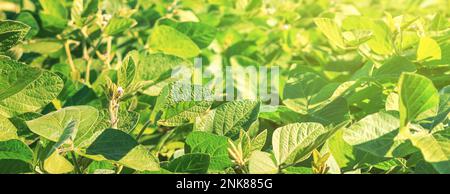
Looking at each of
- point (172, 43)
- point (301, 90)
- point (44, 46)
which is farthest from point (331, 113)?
point (44, 46)

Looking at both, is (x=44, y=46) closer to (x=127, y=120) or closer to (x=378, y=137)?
(x=127, y=120)

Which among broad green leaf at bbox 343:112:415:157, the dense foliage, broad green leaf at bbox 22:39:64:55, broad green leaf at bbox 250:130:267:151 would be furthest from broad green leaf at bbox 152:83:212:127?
broad green leaf at bbox 22:39:64:55

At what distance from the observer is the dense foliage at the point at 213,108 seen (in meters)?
0.67

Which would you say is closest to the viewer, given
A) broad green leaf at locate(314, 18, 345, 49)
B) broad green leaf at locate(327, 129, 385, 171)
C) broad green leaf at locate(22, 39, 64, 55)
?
broad green leaf at locate(327, 129, 385, 171)

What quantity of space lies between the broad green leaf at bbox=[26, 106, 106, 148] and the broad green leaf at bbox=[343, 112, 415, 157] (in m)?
0.29

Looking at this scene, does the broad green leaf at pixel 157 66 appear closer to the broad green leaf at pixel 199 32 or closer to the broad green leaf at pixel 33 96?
the broad green leaf at pixel 33 96

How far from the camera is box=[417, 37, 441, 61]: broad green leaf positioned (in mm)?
866

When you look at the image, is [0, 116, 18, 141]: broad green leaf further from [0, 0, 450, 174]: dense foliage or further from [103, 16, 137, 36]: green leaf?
[103, 16, 137, 36]: green leaf

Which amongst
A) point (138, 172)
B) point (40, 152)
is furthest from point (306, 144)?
point (40, 152)

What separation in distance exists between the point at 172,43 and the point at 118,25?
11 cm

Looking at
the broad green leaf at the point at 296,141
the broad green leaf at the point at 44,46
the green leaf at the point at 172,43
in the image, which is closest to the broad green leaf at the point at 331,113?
the broad green leaf at the point at 296,141
